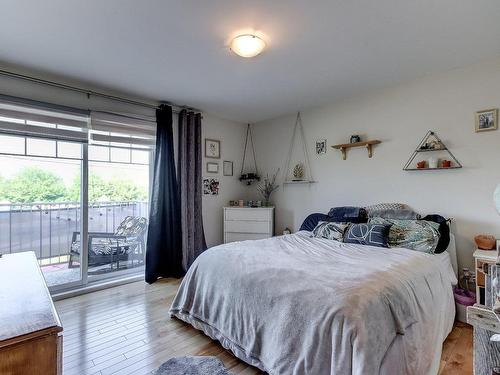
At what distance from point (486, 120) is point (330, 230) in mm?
1774

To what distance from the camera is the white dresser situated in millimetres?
3990

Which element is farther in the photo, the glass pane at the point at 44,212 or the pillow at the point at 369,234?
the glass pane at the point at 44,212

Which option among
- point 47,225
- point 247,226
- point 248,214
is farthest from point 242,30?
point 47,225

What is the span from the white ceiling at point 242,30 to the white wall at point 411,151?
0.24m

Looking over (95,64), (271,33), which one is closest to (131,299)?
(95,64)

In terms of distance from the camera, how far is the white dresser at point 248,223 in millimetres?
3990

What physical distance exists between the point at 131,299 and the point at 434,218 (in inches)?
128

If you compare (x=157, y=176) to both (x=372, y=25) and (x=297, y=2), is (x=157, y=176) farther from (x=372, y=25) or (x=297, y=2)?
(x=372, y=25)

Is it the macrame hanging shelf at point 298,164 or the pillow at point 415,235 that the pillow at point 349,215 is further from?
the macrame hanging shelf at point 298,164

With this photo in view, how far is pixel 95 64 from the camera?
2.55 metres

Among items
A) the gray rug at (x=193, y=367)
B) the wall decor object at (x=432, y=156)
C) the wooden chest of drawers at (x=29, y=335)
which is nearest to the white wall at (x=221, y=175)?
the gray rug at (x=193, y=367)

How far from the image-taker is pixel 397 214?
287cm

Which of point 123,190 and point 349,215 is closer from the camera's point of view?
point 349,215

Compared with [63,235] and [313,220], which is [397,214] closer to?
[313,220]
